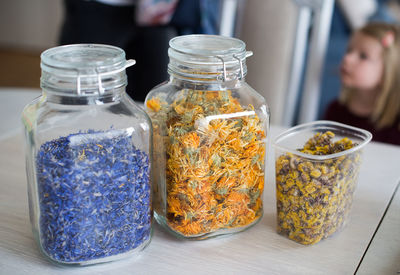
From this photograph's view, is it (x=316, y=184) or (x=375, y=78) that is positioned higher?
(x=316, y=184)

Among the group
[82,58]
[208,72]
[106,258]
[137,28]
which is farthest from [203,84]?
[137,28]

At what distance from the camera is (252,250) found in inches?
29.3

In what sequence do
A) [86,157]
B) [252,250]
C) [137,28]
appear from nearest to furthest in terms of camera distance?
[86,157], [252,250], [137,28]

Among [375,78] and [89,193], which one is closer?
[89,193]

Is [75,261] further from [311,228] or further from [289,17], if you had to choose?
[289,17]

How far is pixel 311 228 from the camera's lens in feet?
2.46

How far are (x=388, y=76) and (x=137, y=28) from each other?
1142mm

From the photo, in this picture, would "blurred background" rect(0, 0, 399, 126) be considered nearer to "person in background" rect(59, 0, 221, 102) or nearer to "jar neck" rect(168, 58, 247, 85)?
"person in background" rect(59, 0, 221, 102)

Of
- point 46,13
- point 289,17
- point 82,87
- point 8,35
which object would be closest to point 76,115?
point 82,87

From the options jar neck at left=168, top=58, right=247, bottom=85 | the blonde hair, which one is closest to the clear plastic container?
jar neck at left=168, top=58, right=247, bottom=85

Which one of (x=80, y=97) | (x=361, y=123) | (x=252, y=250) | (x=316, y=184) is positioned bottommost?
(x=361, y=123)

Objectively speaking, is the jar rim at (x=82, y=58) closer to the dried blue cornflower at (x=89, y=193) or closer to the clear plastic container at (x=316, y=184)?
the dried blue cornflower at (x=89, y=193)

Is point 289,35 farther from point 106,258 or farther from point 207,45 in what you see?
point 106,258

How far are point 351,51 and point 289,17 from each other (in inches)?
12.5
